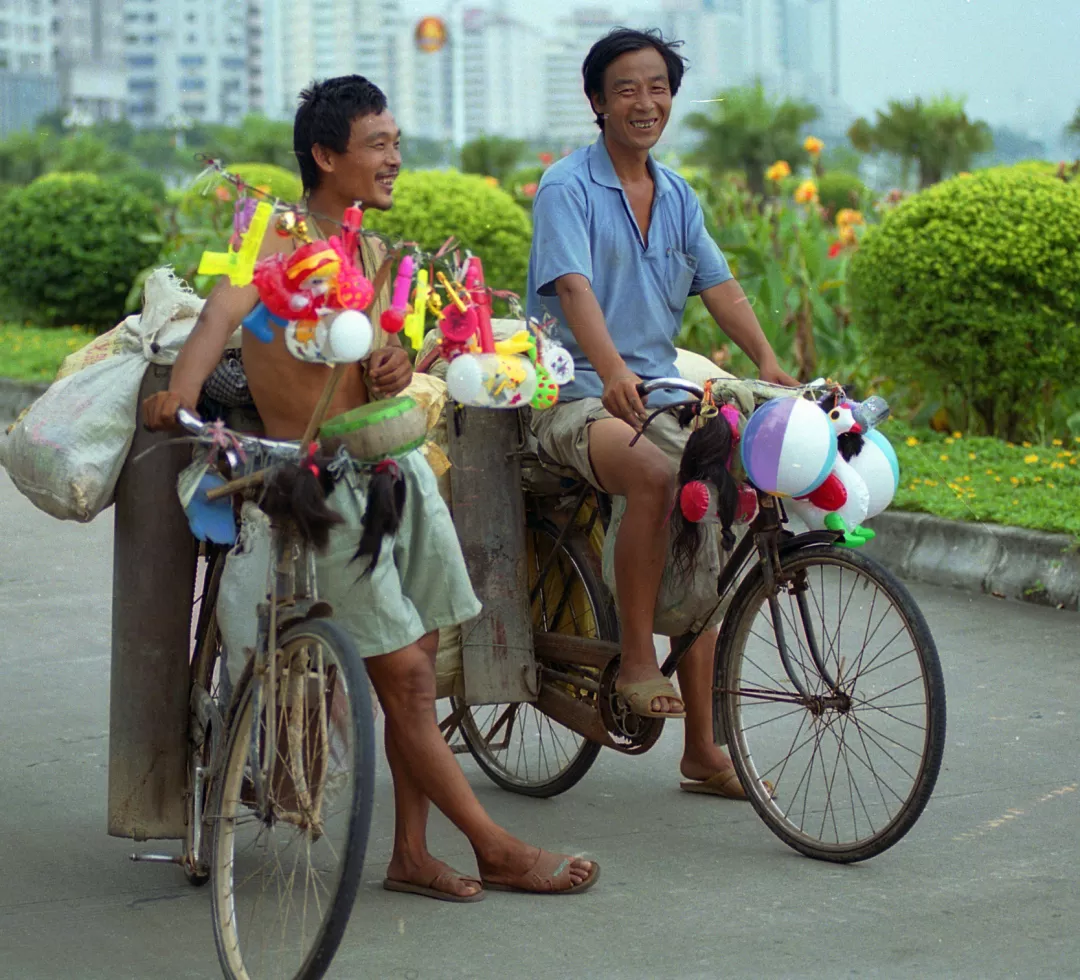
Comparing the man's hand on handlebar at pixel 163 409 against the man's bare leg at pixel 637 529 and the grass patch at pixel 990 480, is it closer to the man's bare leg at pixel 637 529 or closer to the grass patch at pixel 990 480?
the man's bare leg at pixel 637 529

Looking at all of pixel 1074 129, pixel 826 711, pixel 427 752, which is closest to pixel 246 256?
pixel 427 752

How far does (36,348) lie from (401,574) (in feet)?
35.7

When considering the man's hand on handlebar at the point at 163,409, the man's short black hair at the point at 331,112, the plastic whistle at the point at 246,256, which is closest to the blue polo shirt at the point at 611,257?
the man's short black hair at the point at 331,112

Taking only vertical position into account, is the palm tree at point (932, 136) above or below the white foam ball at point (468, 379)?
above

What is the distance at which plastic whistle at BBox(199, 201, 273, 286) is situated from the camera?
308 centimetres

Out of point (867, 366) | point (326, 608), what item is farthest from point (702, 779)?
point (867, 366)

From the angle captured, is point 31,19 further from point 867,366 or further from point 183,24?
point 867,366

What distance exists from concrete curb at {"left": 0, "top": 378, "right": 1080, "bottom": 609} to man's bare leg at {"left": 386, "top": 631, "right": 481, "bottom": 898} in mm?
3422

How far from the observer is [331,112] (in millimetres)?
3660

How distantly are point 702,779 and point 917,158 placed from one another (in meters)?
32.1

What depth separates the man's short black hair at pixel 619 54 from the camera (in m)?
4.28

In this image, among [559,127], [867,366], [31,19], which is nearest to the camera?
[867,366]

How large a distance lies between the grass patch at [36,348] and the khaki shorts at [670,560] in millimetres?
7739

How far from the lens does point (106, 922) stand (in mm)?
3713
